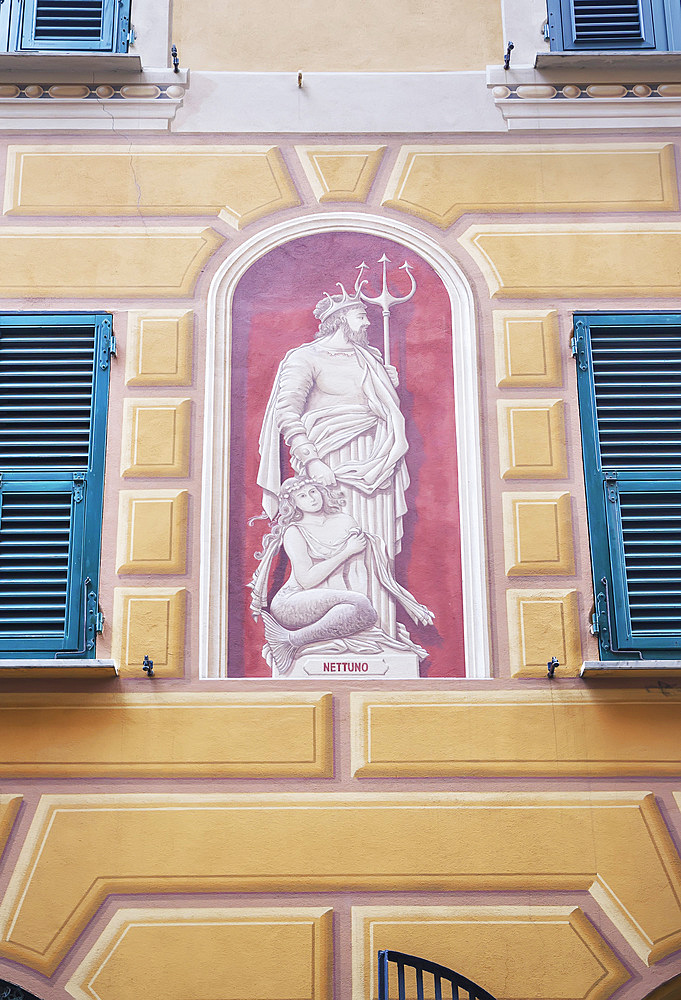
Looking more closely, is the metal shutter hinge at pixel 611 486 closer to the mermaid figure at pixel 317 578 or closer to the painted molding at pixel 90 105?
the mermaid figure at pixel 317 578

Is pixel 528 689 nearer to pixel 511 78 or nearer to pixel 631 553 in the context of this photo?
pixel 631 553

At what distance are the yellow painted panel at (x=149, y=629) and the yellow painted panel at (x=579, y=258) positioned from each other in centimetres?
263

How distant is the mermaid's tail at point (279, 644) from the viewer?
6871 mm

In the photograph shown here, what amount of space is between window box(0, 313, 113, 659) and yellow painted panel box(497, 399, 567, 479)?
7.37ft

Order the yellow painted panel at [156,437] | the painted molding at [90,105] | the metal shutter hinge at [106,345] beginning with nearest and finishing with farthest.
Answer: the yellow painted panel at [156,437] → the metal shutter hinge at [106,345] → the painted molding at [90,105]

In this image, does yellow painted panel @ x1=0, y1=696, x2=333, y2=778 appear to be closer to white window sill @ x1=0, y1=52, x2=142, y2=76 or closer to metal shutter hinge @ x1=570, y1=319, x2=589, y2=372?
metal shutter hinge @ x1=570, y1=319, x2=589, y2=372

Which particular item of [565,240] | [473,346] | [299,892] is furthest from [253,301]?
[299,892]

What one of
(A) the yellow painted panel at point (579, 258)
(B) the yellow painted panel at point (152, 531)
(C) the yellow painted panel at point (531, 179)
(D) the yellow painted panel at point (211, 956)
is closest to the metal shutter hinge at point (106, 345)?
(B) the yellow painted panel at point (152, 531)

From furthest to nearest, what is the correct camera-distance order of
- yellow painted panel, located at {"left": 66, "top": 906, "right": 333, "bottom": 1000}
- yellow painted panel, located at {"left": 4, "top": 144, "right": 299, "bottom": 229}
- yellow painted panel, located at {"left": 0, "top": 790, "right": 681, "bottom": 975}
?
yellow painted panel, located at {"left": 4, "top": 144, "right": 299, "bottom": 229} → yellow painted panel, located at {"left": 0, "top": 790, "right": 681, "bottom": 975} → yellow painted panel, located at {"left": 66, "top": 906, "right": 333, "bottom": 1000}

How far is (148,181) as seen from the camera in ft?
25.6

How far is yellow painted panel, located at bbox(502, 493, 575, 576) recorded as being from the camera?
703cm

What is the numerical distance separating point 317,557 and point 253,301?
162 cm

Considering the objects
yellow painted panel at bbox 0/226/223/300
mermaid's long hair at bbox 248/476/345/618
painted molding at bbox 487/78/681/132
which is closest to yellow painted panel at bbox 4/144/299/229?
yellow painted panel at bbox 0/226/223/300

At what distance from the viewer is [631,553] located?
23.0 ft
